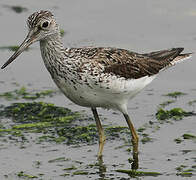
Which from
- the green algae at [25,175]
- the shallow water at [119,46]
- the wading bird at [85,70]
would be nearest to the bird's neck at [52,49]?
the wading bird at [85,70]

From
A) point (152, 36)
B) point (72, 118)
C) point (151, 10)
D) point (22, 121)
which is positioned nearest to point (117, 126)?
point (72, 118)

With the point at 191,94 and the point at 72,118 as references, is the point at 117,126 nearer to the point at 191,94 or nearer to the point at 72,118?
the point at 72,118

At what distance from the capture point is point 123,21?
1802 centimetres

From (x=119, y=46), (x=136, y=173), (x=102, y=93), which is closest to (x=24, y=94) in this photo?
(x=119, y=46)

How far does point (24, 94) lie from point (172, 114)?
10.1 ft

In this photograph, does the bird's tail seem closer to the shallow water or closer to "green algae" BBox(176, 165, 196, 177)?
the shallow water

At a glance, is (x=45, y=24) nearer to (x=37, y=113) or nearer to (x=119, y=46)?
(x=37, y=113)

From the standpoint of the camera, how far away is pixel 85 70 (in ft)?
36.4

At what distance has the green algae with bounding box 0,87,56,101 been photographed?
14.2 m

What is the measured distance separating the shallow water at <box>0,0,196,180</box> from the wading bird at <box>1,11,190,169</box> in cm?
46

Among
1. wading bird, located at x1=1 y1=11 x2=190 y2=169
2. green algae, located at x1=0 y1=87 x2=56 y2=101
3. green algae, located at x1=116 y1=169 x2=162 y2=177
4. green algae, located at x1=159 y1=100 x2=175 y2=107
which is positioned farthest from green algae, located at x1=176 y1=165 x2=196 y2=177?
green algae, located at x1=0 y1=87 x2=56 y2=101

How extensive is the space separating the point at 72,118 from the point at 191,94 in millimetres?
2610

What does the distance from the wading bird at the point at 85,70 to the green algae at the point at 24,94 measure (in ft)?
8.81

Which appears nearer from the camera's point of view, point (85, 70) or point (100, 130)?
point (85, 70)
